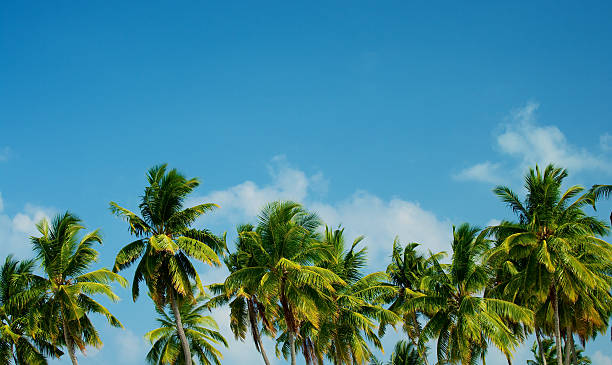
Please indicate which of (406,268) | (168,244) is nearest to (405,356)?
(406,268)

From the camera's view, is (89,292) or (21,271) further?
(21,271)

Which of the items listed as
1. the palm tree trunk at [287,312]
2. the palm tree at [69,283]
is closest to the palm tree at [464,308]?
the palm tree trunk at [287,312]

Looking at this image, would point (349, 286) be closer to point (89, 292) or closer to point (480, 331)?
point (480, 331)

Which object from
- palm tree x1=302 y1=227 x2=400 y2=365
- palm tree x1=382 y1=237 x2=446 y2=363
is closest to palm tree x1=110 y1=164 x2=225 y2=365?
palm tree x1=302 y1=227 x2=400 y2=365

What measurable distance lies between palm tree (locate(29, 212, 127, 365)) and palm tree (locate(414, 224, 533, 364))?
628 inches

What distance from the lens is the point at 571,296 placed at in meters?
29.7

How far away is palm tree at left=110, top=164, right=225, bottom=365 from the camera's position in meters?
29.2

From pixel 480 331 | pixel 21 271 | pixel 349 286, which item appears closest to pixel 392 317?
pixel 349 286

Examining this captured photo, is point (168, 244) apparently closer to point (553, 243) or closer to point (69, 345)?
point (69, 345)

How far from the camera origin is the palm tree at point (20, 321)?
29814 mm

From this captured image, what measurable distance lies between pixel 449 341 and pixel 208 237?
534 inches

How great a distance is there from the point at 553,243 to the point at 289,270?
525 inches

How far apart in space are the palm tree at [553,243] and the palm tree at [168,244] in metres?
15.1

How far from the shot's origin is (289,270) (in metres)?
27.9
